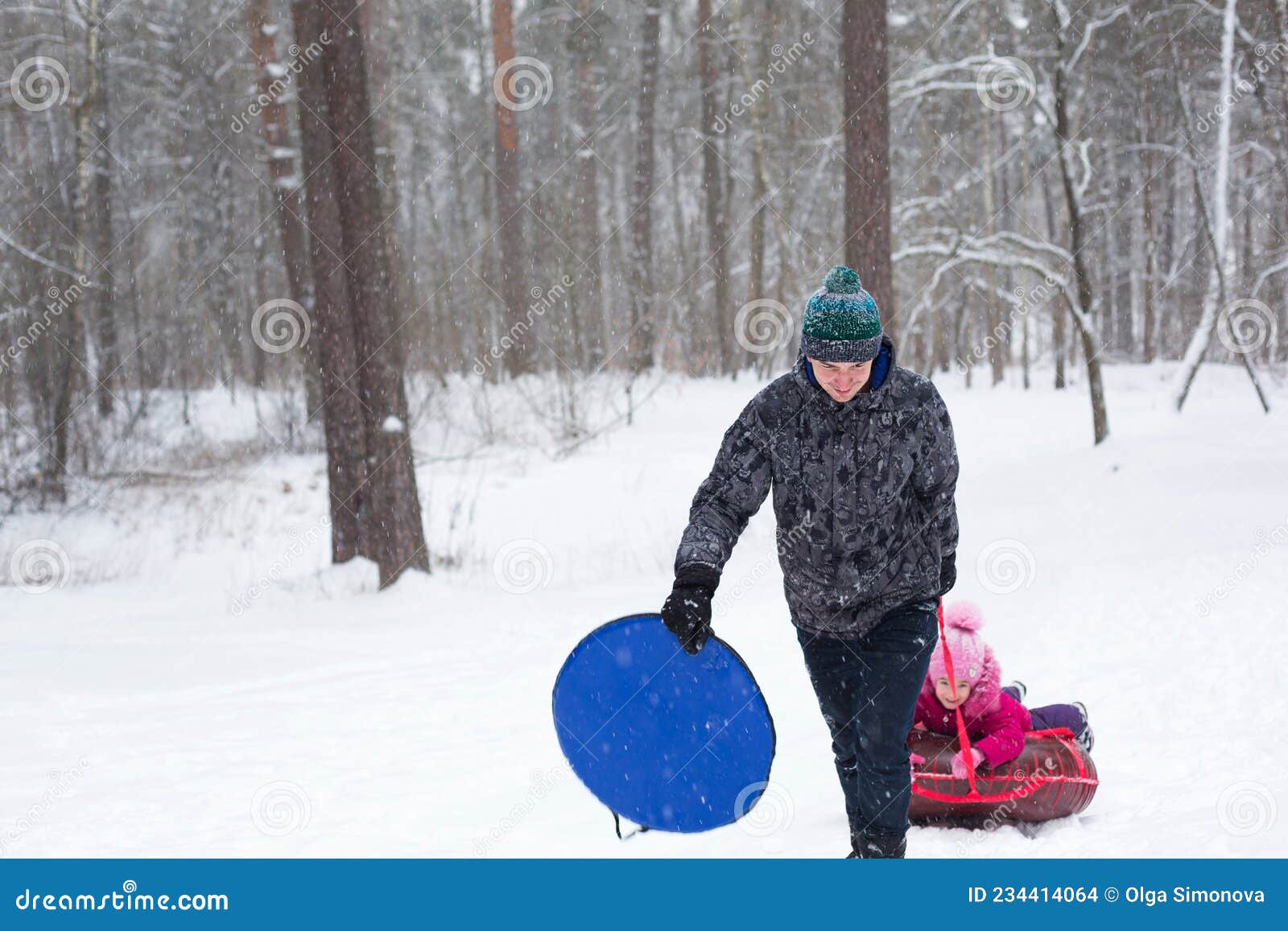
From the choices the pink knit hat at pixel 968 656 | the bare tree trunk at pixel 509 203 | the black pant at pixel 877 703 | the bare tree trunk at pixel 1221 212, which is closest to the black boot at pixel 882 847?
the black pant at pixel 877 703

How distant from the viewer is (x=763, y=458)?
309 cm

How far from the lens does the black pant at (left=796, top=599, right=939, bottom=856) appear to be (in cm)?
306

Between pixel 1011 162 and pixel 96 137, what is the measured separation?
2292 centimetres

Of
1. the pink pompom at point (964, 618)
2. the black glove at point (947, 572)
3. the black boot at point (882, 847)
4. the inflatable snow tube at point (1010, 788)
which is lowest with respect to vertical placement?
the inflatable snow tube at point (1010, 788)

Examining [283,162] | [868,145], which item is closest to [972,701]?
[868,145]

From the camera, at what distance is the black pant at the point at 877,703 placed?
306 cm

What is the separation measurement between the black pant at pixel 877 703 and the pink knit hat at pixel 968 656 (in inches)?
35.2

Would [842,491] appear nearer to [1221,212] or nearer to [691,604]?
[691,604]

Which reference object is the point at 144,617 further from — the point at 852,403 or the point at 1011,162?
the point at 1011,162

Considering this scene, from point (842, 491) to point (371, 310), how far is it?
637cm

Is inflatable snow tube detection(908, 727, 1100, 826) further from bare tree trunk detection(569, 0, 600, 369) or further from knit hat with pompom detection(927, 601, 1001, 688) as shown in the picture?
bare tree trunk detection(569, 0, 600, 369)

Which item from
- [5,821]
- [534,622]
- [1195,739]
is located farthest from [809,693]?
[5,821]

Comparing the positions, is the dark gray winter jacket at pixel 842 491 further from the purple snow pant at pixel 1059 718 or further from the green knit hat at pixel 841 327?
the purple snow pant at pixel 1059 718

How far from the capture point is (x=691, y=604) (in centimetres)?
293
